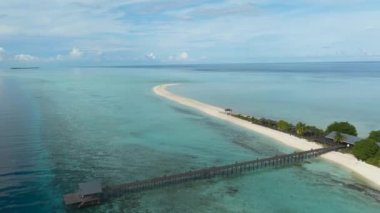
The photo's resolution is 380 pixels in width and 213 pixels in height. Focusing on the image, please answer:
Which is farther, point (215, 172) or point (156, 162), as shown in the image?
point (156, 162)

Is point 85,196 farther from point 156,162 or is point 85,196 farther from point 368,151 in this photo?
point 368,151

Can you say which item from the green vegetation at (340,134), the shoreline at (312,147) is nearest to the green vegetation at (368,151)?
the green vegetation at (340,134)

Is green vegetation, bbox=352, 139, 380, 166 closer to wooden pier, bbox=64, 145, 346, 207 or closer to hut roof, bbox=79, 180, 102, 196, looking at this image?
wooden pier, bbox=64, 145, 346, 207

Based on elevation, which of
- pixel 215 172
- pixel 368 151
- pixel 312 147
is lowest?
pixel 215 172

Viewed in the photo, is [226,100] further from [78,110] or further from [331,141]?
[331,141]

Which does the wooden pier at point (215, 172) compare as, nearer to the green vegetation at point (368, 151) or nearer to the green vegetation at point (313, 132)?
the green vegetation at point (368, 151)

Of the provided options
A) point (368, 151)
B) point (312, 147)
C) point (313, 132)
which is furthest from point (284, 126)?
point (368, 151)
